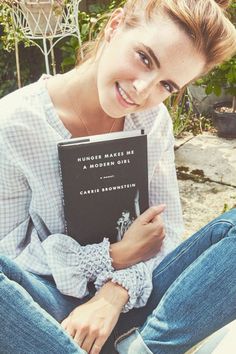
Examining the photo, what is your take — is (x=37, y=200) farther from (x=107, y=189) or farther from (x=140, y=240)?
(x=140, y=240)

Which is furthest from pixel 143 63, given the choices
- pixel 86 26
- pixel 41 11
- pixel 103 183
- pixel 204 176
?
pixel 86 26

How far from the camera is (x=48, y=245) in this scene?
138cm

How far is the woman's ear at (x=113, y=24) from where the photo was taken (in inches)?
53.9

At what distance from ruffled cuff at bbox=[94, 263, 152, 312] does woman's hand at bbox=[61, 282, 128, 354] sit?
2 centimetres

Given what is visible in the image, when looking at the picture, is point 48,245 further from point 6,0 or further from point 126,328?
point 6,0

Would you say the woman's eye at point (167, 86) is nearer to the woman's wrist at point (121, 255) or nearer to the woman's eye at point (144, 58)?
the woman's eye at point (144, 58)

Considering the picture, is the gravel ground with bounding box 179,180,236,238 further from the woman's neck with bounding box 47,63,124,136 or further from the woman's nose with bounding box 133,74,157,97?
the woman's nose with bounding box 133,74,157,97

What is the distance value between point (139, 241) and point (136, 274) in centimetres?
9

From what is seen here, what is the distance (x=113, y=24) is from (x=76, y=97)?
0.23m

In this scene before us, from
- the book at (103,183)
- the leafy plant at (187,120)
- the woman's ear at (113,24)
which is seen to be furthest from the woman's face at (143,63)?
the leafy plant at (187,120)

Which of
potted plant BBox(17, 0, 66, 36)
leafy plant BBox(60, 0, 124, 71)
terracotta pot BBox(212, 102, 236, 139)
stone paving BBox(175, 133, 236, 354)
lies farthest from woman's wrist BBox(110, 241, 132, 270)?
terracotta pot BBox(212, 102, 236, 139)

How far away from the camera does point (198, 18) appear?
1.28 meters

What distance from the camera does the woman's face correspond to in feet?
4.22

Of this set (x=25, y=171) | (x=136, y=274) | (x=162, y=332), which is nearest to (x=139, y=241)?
(x=136, y=274)
